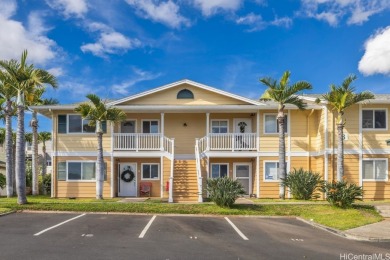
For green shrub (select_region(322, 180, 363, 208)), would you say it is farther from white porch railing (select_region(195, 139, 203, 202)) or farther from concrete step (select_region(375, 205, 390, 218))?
white porch railing (select_region(195, 139, 203, 202))

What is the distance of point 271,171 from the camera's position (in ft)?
78.0

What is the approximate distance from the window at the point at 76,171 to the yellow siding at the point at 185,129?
5.19 meters

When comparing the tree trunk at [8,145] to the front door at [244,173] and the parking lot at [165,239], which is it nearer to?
the parking lot at [165,239]

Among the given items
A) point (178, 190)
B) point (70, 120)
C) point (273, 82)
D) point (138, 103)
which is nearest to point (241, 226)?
point (178, 190)

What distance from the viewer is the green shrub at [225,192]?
1745cm

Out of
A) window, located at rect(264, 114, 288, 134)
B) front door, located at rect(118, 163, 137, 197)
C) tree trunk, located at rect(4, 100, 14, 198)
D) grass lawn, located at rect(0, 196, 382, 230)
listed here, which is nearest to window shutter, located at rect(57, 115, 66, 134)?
tree trunk, located at rect(4, 100, 14, 198)

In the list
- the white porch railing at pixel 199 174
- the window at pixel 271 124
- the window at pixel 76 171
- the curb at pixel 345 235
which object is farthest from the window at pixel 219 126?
the curb at pixel 345 235

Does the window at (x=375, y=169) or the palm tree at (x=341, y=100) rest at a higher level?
the palm tree at (x=341, y=100)

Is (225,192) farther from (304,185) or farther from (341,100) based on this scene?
(341,100)

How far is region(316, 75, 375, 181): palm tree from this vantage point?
20562 millimetres

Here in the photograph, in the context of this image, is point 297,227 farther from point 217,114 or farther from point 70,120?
point 70,120

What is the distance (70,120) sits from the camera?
78.9ft

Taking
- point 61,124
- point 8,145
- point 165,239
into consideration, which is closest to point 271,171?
point 61,124

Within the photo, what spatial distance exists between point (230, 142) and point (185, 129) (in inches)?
130
